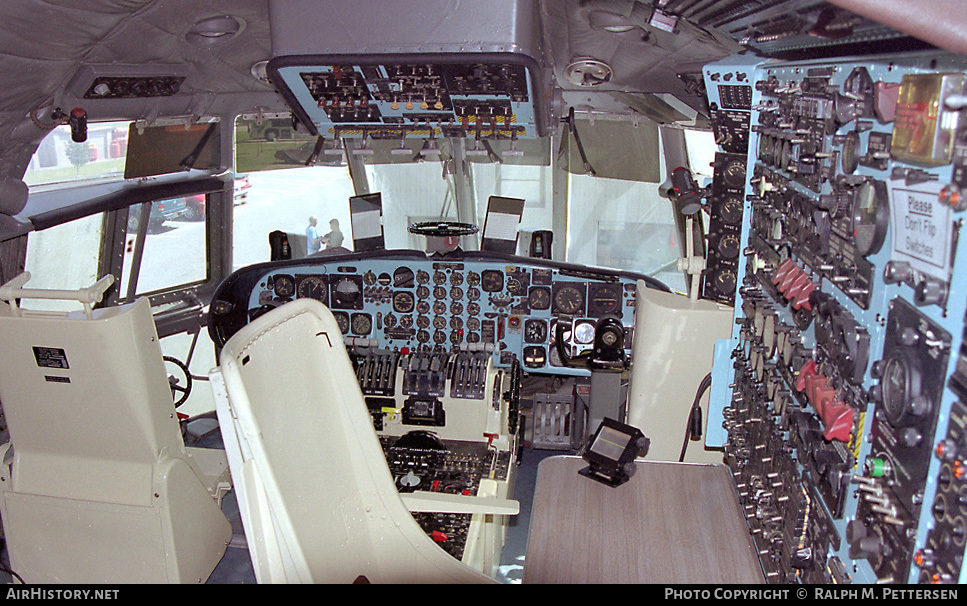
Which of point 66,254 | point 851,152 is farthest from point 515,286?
point 851,152

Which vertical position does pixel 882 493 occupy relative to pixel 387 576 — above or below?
above

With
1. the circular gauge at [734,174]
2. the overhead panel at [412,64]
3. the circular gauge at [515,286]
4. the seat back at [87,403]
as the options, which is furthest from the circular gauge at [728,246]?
the seat back at [87,403]

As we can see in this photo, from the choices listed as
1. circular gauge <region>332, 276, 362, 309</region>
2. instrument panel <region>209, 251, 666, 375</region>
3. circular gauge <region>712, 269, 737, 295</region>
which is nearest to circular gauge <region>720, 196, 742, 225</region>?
circular gauge <region>712, 269, 737, 295</region>

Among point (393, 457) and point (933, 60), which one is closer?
point (933, 60)

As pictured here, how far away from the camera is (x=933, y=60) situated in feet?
3.66

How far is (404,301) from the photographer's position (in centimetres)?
512

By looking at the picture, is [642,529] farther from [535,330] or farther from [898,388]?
[535,330]

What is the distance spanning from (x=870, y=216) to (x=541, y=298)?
147 inches

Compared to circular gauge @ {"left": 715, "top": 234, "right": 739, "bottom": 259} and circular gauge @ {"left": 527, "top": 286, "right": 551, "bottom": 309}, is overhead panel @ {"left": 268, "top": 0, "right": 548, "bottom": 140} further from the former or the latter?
circular gauge @ {"left": 527, "top": 286, "right": 551, "bottom": 309}

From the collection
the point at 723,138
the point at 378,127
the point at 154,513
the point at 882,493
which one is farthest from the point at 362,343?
the point at 882,493

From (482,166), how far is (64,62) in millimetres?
3691

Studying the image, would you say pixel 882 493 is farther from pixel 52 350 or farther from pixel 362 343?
pixel 362 343

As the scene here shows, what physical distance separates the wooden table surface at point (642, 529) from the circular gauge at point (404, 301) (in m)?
2.84

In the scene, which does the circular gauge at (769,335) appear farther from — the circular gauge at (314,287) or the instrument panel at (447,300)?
the circular gauge at (314,287)
